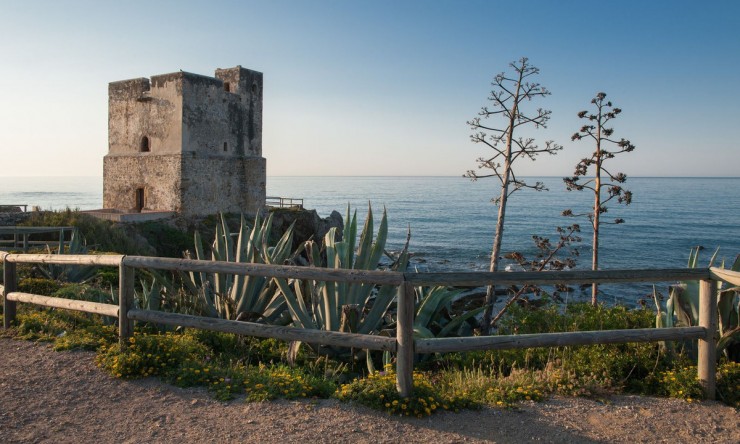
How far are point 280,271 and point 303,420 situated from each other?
107 centimetres

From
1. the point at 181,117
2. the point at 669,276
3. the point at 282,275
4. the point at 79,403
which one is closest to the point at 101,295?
the point at 79,403

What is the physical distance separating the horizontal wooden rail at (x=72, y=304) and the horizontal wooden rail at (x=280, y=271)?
49 centimetres

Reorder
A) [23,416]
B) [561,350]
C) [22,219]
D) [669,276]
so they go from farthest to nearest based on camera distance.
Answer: [22,219] < [561,350] < [669,276] < [23,416]

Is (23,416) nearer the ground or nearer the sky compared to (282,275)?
nearer the ground

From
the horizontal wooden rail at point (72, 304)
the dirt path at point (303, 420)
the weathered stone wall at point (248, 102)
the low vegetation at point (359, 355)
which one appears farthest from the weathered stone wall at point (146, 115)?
the dirt path at point (303, 420)

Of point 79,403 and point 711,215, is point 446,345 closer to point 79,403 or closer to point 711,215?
point 79,403

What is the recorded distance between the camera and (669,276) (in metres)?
3.97

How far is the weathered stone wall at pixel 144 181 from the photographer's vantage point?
84.7 feet

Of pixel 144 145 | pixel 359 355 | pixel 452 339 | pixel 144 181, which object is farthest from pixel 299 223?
pixel 452 339

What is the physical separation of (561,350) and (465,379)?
1.26 m

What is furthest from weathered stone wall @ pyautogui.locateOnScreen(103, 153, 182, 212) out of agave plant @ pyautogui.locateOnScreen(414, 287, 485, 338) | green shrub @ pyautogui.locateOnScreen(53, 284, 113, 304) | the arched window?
agave plant @ pyautogui.locateOnScreen(414, 287, 485, 338)

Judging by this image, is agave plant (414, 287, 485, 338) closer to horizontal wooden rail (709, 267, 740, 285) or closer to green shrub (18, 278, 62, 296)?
horizontal wooden rail (709, 267, 740, 285)

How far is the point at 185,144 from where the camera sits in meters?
25.6

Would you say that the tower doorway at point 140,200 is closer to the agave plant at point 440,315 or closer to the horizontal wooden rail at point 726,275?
the agave plant at point 440,315
